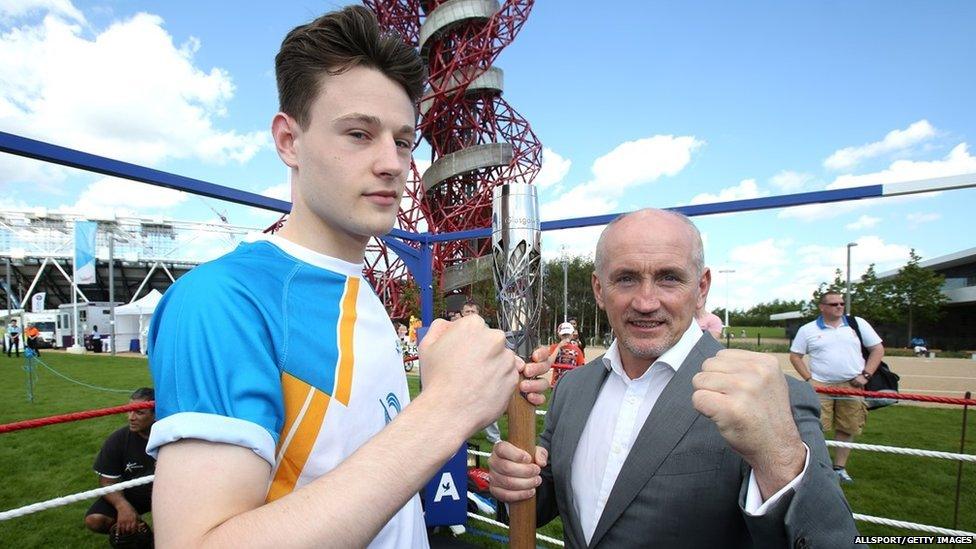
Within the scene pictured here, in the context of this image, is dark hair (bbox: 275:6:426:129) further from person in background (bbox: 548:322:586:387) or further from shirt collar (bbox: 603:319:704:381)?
person in background (bbox: 548:322:586:387)

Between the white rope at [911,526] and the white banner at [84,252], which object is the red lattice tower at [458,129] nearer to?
the white banner at [84,252]

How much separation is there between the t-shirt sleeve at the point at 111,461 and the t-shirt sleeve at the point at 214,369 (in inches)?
178

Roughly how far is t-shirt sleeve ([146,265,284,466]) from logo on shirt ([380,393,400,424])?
0.32 metres

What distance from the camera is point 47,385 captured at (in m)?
13.4

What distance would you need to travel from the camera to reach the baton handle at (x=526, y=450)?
1.57 meters

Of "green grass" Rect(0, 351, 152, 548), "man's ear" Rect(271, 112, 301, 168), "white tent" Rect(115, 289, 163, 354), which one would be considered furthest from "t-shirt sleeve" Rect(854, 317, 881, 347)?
"white tent" Rect(115, 289, 163, 354)

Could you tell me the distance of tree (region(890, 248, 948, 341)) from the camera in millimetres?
31672

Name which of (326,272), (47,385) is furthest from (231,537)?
(47,385)

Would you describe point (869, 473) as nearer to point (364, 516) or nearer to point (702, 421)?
point (702, 421)

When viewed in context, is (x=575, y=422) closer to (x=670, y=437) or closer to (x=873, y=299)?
(x=670, y=437)

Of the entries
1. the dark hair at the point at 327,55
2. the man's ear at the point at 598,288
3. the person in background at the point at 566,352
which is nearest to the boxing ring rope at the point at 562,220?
the man's ear at the point at 598,288

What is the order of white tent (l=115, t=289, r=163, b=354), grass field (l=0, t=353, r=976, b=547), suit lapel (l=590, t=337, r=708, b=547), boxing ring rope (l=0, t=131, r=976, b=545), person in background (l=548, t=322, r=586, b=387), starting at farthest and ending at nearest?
white tent (l=115, t=289, r=163, b=354)
person in background (l=548, t=322, r=586, b=387)
grass field (l=0, t=353, r=976, b=547)
boxing ring rope (l=0, t=131, r=976, b=545)
suit lapel (l=590, t=337, r=708, b=547)

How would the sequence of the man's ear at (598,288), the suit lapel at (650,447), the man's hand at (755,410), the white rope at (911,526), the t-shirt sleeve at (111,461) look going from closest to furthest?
1. the man's hand at (755,410)
2. the suit lapel at (650,447)
3. the man's ear at (598,288)
4. the white rope at (911,526)
5. the t-shirt sleeve at (111,461)

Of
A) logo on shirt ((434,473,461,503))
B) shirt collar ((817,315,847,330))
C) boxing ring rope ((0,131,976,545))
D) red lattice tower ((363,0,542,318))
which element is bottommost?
logo on shirt ((434,473,461,503))
